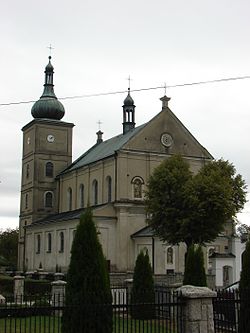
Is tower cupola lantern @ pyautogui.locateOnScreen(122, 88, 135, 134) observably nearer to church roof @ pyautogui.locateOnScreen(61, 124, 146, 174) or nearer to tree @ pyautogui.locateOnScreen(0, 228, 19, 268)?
church roof @ pyautogui.locateOnScreen(61, 124, 146, 174)

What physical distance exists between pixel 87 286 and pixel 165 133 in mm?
39275

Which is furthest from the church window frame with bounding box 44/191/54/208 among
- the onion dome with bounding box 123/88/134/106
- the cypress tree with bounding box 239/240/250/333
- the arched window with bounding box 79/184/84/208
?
the cypress tree with bounding box 239/240/250/333

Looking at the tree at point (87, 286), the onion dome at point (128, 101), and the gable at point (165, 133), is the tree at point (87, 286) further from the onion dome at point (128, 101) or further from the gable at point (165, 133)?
the onion dome at point (128, 101)

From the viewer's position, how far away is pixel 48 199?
197 ft

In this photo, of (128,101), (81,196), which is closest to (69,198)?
(81,196)

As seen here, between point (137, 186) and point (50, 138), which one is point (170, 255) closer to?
point (137, 186)

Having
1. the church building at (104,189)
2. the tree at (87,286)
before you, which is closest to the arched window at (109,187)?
the church building at (104,189)

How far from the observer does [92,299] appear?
11078mm

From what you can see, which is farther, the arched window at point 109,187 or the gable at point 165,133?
the arched window at point 109,187

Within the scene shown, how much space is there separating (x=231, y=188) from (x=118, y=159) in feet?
43.6

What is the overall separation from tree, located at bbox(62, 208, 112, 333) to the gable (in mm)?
36360

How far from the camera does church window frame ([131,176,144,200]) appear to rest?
47688mm

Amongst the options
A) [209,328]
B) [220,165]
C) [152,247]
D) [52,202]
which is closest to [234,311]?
[209,328]

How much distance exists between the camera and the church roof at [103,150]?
50.3m
